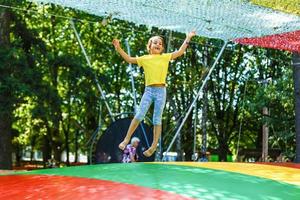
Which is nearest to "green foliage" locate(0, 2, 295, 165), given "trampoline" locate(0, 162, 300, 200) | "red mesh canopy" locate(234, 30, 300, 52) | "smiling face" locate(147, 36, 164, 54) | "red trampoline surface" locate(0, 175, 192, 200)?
"red mesh canopy" locate(234, 30, 300, 52)

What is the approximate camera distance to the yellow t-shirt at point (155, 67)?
15.8ft

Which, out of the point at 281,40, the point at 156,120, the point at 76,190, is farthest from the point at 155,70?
the point at 281,40

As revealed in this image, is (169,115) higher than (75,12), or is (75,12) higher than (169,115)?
(75,12)

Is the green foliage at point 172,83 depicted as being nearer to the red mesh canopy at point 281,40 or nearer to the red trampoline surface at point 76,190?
the red mesh canopy at point 281,40

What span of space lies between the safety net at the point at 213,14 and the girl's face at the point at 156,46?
2.66ft

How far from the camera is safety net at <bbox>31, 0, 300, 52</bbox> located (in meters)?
5.63

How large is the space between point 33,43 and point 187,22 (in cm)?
508

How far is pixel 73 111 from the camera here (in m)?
18.6

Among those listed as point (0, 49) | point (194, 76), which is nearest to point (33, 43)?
point (0, 49)

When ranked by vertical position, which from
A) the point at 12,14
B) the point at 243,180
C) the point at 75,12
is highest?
the point at 75,12

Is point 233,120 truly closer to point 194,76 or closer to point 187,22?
point 194,76

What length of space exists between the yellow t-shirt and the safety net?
917 mm

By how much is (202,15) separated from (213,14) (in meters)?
0.13

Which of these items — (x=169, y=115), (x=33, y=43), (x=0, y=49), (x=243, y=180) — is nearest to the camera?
(x=243, y=180)
